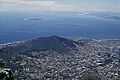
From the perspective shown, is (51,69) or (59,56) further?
(59,56)

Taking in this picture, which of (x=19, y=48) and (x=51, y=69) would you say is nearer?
(x=51, y=69)

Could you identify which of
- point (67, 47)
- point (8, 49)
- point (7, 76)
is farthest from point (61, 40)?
point (7, 76)

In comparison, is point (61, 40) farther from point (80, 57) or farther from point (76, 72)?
point (76, 72)

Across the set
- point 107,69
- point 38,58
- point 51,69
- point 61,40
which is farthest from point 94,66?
point 61,40

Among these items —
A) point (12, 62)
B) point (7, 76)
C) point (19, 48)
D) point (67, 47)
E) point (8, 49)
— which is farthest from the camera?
point (67, 47)

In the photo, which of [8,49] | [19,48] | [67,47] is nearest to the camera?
[8,49]

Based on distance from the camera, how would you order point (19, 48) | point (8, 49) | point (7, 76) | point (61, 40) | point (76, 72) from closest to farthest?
1. point (7, 76)
2. point (76, 72)
3. point (8, 49)
4. point (19, 48)
5. point (61, 40)

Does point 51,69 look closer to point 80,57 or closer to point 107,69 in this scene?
point 107,69

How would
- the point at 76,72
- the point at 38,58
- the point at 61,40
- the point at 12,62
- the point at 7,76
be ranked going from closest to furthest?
the point at 7,76, the point at 76,72, the point at 12,62, the point at 38,58, the point at 61,40

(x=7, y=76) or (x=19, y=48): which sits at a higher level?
(x=7, y=76)
